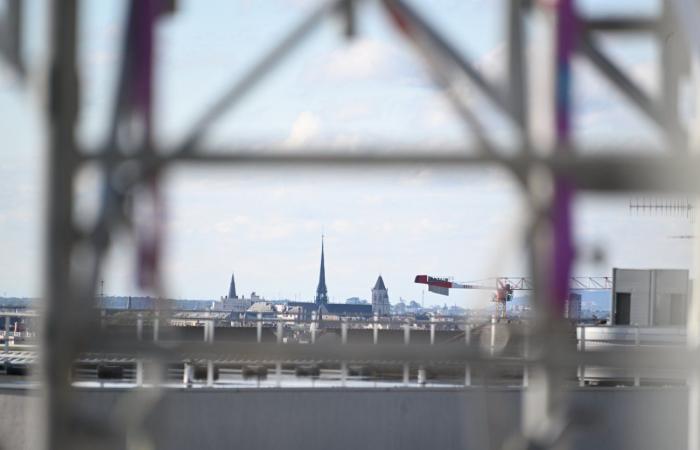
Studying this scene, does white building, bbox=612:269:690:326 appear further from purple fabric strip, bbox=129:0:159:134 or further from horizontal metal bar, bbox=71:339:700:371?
purple fabric strip, bbox=129:0:159:134

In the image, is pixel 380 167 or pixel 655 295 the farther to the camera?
pixel 655 295

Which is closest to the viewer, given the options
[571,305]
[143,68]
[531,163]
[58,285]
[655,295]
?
[531,163]

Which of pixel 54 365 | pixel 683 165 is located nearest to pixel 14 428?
pixel 54 365

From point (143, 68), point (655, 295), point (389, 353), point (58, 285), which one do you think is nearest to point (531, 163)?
point (389, 353)

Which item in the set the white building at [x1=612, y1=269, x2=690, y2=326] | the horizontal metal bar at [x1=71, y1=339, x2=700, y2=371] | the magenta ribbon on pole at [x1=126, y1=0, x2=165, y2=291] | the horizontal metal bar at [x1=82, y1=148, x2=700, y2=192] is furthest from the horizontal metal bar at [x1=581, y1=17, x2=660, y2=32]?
the white building at [x1=612, y1=269, x2=690, y2=326]

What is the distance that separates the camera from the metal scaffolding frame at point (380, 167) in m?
4.86

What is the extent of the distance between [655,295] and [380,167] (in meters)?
25.3

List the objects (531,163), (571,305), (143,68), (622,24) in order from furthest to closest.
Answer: (571,305), (622,24), (143,68), (531,163)

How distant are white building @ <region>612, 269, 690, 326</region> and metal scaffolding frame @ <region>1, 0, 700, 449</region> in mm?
24249

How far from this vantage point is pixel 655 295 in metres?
29.1

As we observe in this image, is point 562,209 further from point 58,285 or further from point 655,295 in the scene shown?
point 655,295

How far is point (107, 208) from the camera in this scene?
5.09 meters

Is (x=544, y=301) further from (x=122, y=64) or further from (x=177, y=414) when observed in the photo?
(x=177, y=414)

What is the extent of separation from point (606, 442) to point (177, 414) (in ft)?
18.8
